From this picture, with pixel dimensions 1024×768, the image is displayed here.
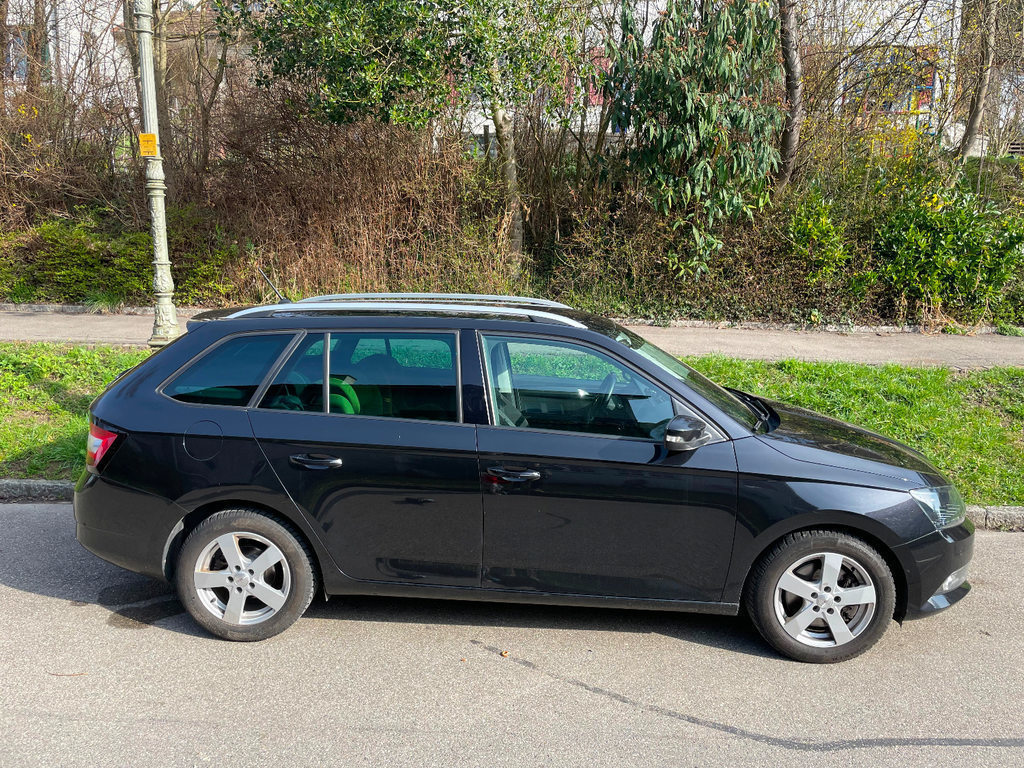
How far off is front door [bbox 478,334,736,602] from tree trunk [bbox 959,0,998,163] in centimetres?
1153

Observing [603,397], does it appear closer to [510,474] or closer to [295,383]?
[510,474]

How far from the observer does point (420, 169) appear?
12.1m

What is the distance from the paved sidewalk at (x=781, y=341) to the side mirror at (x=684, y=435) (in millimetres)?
6020

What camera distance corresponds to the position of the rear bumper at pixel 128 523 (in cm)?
396

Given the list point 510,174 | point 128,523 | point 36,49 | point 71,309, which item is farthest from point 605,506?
point 36,49

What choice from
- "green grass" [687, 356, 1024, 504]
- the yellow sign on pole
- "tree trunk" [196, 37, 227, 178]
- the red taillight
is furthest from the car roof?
"tree trunk" [196, 37, 227, 178]

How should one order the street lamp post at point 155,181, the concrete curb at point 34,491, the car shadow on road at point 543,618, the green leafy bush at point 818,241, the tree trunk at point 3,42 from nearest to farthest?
the car shadow on road at point 543,618 → the concrete curb at point 34,491 → the street lamp post at point 155,181 → the green leafy bush at point 818,241 → the tree trunk at point 3,42

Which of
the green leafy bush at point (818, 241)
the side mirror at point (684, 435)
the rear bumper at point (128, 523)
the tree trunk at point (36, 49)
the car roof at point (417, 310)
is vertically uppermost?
the tree trunk at point (36, 49)

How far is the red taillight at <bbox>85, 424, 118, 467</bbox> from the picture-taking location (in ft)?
13.2

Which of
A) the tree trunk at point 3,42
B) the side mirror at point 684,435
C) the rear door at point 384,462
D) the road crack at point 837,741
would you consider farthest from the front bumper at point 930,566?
the tree trunk at point 3,42

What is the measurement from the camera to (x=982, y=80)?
12961 mm

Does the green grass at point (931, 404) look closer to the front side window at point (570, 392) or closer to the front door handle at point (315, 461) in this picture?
the front side window at point (570, 392)

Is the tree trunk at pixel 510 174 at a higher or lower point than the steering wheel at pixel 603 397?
higher

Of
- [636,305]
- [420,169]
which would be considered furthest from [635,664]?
[420,169]
